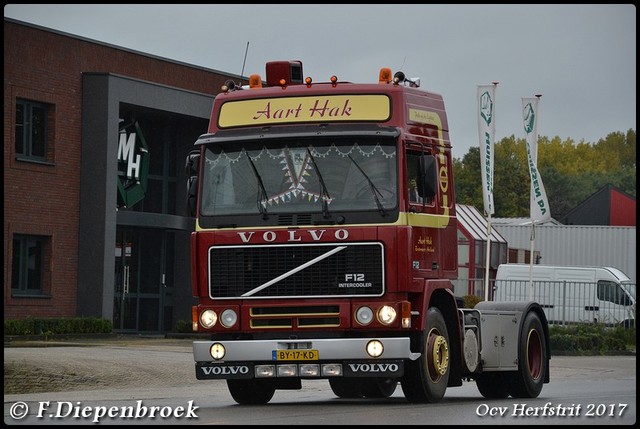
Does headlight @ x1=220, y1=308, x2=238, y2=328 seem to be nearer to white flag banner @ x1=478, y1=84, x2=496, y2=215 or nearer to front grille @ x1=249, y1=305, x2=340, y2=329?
front grille @ x1=249, y1=305, x2=340, y2=329

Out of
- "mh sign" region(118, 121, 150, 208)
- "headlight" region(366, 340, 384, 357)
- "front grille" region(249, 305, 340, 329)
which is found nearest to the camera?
"headlight" region(366, 340, 384, 357)

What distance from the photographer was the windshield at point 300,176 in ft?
50.4

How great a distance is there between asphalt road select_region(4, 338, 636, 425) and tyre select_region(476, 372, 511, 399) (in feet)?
1.08

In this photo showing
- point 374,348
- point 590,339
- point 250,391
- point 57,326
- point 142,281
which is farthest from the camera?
point 142,281

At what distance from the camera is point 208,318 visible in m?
15.7

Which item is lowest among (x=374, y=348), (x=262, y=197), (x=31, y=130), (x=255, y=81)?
(x=374, y=348)

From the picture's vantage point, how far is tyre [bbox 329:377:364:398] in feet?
57.9

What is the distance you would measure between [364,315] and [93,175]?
21991 mm

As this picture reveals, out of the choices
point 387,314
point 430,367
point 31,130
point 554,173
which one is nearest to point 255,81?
point 387,314

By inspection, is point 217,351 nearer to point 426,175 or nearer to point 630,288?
point 426,175

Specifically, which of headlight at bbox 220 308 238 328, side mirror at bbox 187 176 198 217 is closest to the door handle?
side mirror at bbox 187 176 198 217

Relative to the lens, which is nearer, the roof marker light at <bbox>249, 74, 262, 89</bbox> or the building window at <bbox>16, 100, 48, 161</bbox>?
the roof marker light at <bbox>249, 74, 262, 89</bbox>

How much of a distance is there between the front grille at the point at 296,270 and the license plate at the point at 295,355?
620 millimetres

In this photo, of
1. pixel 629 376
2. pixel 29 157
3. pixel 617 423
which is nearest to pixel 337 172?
pixel 617 423
